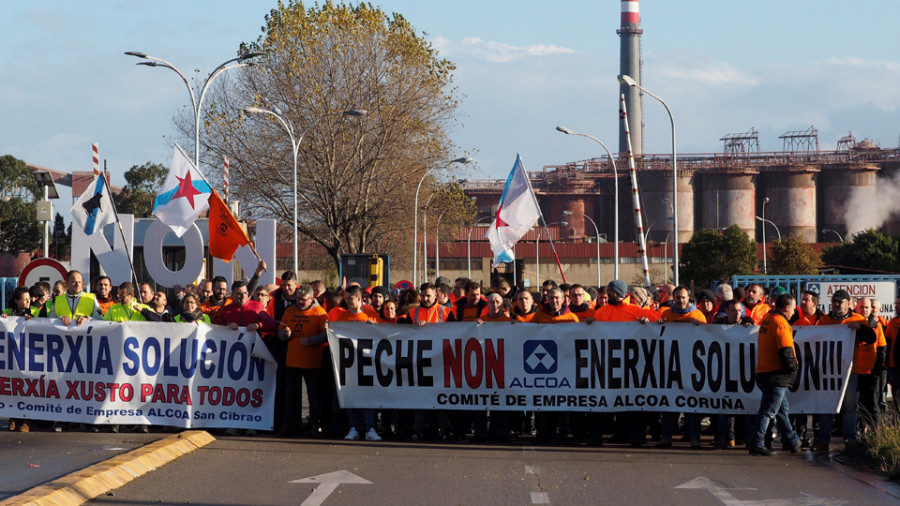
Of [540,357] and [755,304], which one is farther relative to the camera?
[755,304]

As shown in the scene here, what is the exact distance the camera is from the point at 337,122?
143 ft

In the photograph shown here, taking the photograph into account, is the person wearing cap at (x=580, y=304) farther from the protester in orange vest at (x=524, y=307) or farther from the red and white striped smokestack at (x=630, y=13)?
the red and white striped smokestack at (x=630, y=13)

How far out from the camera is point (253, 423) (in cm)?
1280

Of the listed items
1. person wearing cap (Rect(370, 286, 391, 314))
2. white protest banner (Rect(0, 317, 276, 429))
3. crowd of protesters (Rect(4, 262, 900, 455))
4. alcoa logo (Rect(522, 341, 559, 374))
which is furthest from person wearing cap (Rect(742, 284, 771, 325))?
white protest banner (Rect(0, 317, 276, 429))

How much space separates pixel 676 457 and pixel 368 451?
3.10 metres

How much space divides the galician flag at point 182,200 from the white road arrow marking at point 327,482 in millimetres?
8843

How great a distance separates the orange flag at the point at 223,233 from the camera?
16141 mm

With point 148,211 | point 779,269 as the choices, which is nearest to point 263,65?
point 779,269

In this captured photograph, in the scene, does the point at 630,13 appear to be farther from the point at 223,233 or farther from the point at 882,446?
the point at 882,446

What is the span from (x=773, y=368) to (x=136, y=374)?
22.5ft

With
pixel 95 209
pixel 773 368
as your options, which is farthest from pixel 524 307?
pixel 95 209

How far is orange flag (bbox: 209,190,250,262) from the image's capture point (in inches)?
635

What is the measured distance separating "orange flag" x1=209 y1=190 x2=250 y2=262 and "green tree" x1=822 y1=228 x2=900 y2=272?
200 ft

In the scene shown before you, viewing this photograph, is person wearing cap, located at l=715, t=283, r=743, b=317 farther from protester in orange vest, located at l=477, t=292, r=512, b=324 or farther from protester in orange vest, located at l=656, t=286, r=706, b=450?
protester in orange vest, located at l=477, t=292, r=512, b=324
